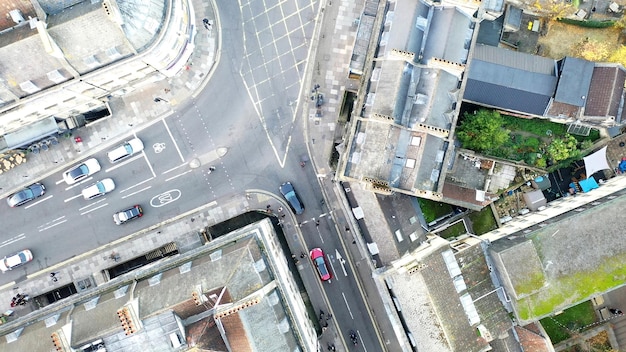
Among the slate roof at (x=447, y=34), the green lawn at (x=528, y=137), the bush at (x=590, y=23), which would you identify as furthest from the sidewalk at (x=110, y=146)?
the bush at (x=590, y=23)

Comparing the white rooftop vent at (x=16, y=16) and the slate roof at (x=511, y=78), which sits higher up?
the white rooftop vent at (x=16, y=16)

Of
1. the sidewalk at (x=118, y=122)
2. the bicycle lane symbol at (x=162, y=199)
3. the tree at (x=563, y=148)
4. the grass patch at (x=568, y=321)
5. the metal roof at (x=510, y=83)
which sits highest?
the sidewalk at (x=118, y=122)

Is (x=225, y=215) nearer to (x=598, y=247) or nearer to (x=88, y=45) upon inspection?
(x=88, y=45)

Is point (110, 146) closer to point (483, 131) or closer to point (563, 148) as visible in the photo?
point (483, 131)

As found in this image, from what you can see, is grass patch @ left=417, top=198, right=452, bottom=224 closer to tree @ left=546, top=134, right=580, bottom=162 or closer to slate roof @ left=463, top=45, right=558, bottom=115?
slate roof @ left=463, top=45, right=558, bottom=115

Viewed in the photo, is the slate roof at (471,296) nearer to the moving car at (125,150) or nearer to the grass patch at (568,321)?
the grass patch at (568,321)

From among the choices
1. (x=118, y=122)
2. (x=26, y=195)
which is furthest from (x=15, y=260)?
(x=118, y=122)

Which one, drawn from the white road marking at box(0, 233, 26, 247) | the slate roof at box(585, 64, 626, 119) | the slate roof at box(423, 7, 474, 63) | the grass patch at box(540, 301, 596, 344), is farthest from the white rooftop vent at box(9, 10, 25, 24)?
the grass patch at box(540, 301, 596, 344)
